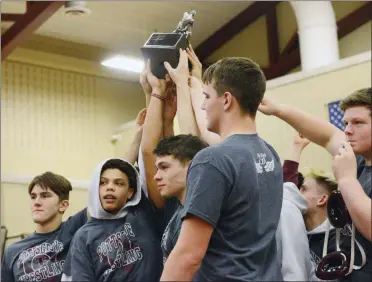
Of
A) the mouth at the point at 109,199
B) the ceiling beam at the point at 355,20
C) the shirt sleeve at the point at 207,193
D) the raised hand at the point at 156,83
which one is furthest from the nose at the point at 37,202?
the ceiling beam at the point at 355,20

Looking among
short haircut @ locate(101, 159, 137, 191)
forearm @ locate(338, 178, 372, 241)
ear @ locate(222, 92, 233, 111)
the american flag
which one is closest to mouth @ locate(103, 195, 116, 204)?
short haircut @ locate(101, 159, 137, 191)

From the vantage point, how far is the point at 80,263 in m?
3.05

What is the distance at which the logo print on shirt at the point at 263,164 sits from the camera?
87.4 inches

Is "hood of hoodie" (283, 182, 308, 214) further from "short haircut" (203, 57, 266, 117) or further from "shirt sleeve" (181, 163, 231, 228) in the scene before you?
"shirt sleeve" (181, 163, 231, 228)

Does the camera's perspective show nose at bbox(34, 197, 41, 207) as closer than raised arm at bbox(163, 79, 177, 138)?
No

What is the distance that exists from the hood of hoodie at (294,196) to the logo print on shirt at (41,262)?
1.29m

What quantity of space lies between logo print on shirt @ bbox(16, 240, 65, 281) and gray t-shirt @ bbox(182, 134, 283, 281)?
159 centimetres

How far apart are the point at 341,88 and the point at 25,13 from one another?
4297 mm

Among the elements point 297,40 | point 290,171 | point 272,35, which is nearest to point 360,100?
point 290,171

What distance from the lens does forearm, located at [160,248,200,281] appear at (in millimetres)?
2018

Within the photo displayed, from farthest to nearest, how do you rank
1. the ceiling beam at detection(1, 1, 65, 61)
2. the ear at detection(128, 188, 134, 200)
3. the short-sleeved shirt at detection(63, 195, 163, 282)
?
the ceiling beam at detection(1, 1, 65, 61) < the ear at detection(128, 188, 134, 200) < the short-sleeved shirt at detection(63, 195, 163, 282)

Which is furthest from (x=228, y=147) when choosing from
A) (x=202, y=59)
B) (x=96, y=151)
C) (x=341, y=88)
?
(x=202, y=59)

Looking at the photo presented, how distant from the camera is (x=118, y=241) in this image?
3.03m

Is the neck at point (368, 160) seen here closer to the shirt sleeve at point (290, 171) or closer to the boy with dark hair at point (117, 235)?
the shirt sleeve at point (290, 171)
